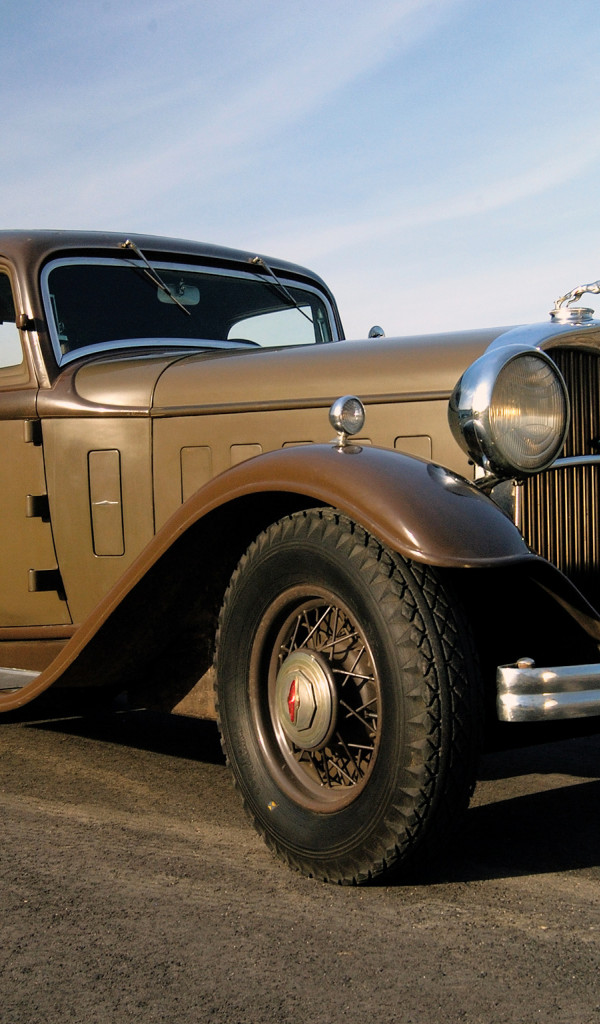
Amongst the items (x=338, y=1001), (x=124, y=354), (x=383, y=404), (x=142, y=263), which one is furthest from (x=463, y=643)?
(x=142, y=263)

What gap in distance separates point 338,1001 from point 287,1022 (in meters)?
0.12

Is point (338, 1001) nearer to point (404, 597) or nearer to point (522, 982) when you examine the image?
point (522, 982)

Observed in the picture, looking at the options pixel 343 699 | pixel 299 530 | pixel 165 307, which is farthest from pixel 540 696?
pixel 165 307

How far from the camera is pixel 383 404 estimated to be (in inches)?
123

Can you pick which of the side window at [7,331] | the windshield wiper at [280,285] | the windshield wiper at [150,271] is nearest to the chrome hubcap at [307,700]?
the side window at [7,331]

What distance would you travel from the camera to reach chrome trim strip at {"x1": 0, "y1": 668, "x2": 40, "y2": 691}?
12.3ft

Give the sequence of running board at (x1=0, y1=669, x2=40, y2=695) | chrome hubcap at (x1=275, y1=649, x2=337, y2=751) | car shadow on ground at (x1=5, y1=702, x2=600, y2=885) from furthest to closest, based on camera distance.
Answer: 1. running board at (x1=0, y1=669, x2=40, y2=695)
2. car shadow on ground at (x1=5, y1=702, x2=600, y2=885)
3. chrome hubcap at (x1=275, y1=649, x2=337, y2=751)

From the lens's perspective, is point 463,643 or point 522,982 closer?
point 522,982

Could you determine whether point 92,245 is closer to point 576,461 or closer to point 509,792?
point 576,461

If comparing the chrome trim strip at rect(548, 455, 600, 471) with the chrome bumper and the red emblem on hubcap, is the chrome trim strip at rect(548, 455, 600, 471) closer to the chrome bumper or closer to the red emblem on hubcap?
the chrome bumper

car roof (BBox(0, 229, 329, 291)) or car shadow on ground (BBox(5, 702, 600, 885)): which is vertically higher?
car roof (BBox(0, 229, 329, 291))

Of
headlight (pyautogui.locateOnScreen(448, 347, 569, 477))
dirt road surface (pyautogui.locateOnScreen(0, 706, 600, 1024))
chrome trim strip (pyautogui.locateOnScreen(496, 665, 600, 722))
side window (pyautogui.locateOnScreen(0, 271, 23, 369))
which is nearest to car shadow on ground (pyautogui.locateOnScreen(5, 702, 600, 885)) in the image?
dirt road surface (pyautogui.locateOnScreen(0, 706, 600, 1024))

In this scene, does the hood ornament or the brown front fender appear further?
the hood ornament

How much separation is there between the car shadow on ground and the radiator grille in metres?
0.51
